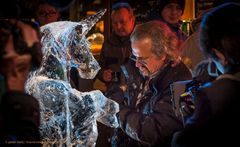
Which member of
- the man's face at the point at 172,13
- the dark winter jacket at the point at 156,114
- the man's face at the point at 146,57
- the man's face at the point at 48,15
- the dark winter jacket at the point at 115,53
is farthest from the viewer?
the dark winter jacket at the point at 115,53

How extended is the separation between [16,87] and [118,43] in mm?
2160

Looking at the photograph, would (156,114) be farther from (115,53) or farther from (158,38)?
(115,53)

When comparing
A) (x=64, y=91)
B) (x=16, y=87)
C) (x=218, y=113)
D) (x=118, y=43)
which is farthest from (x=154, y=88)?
(x=118, y=43)

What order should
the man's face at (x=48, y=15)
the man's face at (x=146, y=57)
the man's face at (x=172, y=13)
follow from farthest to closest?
the man's face at (x=172, y=13), the man's face at (x=48, y=15), the man's face at (x=146, y=57)

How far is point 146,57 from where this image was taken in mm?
3627

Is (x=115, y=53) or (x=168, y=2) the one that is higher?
(x=168, y=2)

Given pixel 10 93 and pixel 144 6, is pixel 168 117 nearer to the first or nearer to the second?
pixel 10 93

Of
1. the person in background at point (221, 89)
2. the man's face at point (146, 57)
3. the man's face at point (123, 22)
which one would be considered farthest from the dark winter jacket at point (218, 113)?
the man's face at point (123, 22)

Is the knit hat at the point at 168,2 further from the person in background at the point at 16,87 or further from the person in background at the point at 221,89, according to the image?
the person in background at the point at 16,87

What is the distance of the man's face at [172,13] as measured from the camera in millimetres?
4547

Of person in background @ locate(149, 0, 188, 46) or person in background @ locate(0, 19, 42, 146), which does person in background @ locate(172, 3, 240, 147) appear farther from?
person in background @ locate(149, 0, 188, 46)

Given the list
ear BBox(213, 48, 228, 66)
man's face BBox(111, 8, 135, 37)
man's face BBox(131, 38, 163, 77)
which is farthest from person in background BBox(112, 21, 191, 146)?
man's face BBox(111, 8, 135, 37)

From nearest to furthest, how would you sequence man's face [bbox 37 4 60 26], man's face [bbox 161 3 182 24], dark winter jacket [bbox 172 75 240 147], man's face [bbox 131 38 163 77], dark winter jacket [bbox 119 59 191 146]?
dark winter jacket [bbox 172 75 240 147] < dark winter jacket [bbox 119 59 191 146] < man's face [bbox 131 38 163 77] < man's face [bbox 37 4 60 26] < man's face [bbox 161 3 182 24]

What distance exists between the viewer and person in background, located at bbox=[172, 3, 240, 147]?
9.18 feet
